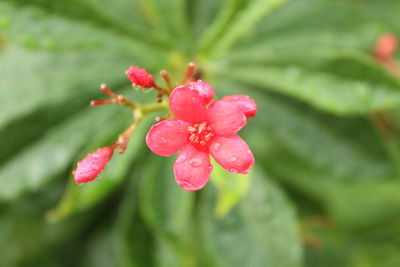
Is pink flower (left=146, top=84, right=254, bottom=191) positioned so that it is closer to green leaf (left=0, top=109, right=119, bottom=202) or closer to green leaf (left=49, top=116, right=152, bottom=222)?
green leaf (left=49, top=116, right=152, bottom=222)

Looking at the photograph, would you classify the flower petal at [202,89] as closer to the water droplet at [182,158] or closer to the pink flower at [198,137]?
the pink flower at [198,137]

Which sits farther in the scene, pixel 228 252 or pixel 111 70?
pixel 111 70

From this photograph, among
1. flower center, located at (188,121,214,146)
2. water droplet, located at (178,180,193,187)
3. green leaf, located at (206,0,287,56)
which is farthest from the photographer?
green leaf, located at (206,0,287,56)

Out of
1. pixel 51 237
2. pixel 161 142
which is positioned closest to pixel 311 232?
pixel 51 237

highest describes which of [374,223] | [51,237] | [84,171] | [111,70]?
[84,171]

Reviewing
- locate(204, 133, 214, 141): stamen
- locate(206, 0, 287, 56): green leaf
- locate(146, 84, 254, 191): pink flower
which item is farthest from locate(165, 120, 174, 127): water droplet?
locate(206, 0, 287, 56): green leaf

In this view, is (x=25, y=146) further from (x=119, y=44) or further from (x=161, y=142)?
(x=161, y=142)
